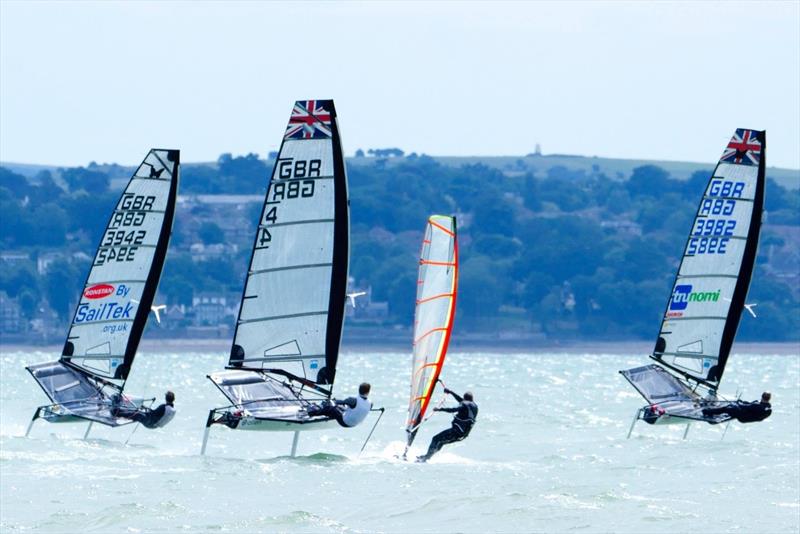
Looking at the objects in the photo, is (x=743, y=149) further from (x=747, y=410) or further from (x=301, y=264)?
(x=301, y=264)

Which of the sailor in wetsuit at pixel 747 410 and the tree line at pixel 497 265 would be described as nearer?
the sailor in wetsuit at pixel 747 410

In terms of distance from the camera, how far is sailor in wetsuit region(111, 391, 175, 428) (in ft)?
103

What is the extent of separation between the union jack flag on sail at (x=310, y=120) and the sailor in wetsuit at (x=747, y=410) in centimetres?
868

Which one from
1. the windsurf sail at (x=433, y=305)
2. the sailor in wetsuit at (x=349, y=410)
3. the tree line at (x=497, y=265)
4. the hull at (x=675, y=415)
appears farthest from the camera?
the tree line at (x=497, y=265)

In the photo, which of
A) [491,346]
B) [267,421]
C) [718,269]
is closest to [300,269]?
[267,421]

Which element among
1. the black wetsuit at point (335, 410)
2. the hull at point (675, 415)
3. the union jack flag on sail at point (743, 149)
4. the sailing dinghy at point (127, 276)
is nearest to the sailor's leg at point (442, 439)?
the black wetsuit at point (335, 410)

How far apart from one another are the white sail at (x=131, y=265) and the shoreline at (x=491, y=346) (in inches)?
4067

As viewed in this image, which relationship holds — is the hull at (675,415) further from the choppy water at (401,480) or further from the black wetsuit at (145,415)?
the black wetsuit at (145,415)

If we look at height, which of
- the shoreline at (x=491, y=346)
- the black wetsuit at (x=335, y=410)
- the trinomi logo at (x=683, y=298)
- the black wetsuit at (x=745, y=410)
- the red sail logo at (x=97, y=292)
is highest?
the trinomi logo at (x=683, y=298)

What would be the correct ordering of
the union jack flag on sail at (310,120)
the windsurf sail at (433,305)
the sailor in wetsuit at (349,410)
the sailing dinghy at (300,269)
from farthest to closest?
the union jack flag on sail at (310,120), the sailing dinghy at (300,269), the windsurf sail at (433,305), the sailor in wetsuit at (349,410)

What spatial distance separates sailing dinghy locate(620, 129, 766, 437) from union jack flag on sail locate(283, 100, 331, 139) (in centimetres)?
849

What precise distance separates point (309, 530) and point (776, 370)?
2994 inches

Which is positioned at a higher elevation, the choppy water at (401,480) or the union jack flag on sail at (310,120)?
the union jack flag on sail at (310,120)

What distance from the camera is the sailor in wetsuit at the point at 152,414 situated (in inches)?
1232
